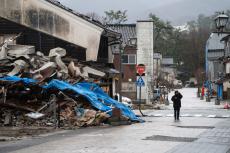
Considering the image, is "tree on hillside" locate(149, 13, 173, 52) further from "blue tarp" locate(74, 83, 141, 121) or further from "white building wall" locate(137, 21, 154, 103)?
"blue tarp" locate(74, 83, 141, 121)

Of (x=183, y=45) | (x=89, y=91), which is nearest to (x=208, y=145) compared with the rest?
(x=89, y=91)

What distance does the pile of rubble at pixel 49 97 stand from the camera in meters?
21.7

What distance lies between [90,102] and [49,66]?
3.45 metres

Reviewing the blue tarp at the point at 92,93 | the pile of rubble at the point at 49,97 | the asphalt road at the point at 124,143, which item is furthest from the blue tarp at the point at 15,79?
the asphalt road at the point at 124,143

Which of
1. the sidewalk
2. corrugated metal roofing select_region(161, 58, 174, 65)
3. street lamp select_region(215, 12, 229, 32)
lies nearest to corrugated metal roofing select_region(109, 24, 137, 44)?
the sidewalk

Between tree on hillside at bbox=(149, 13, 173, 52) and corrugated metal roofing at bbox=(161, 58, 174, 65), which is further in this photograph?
corrugated metal roofing at bbox=(161, 58, 174, 65)

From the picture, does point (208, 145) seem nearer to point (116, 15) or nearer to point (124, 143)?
point (124, 143)

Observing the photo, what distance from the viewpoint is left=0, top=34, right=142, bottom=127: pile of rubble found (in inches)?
856

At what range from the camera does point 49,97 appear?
23.1m

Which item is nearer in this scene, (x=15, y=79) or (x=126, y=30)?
(x=15, y=79)

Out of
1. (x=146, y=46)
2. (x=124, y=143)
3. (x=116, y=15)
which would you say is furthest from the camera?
(x=116, y=15)

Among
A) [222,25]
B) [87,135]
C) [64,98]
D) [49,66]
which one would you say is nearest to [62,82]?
[64,98]

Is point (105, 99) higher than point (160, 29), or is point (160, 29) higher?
point (160, 29)

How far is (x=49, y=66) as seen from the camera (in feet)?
82.4
